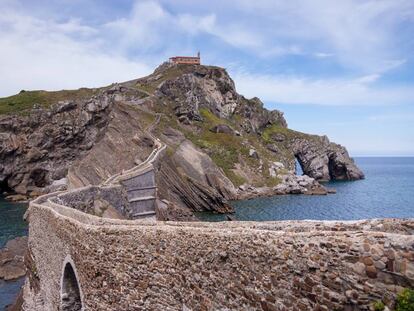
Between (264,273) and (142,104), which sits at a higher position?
(142,104)

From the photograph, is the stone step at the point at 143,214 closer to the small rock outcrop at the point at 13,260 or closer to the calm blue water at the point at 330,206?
the small rock outcrop at the point at 13,260

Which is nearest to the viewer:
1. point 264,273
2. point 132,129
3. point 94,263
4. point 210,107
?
point 264,273

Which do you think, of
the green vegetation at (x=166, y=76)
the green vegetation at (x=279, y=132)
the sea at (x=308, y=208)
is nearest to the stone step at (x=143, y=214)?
the sea at (x=308, y=208)

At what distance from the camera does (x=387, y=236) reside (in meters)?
8.38

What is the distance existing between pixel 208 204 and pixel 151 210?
85.0 feet

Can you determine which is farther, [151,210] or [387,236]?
[151,210]

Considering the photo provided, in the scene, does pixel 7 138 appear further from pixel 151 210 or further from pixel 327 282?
pixel 327 282

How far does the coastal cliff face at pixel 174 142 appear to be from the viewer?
81938 mm

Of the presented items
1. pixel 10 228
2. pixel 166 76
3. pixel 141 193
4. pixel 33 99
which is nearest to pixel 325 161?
pixel 166 76

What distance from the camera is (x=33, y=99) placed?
13762cm

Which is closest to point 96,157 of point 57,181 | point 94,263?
point 57,181

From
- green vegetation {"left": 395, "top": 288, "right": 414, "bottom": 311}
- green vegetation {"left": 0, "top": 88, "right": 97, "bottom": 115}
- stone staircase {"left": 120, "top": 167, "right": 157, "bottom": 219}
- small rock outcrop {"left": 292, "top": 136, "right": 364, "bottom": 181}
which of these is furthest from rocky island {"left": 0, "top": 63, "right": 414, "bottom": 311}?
green vegetation {"left": 0, "top": 88, "right": 97, "bottom": 115}

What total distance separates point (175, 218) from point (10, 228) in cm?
2514

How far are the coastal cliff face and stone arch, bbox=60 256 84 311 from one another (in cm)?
4568
